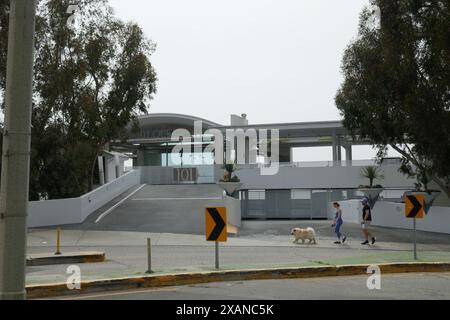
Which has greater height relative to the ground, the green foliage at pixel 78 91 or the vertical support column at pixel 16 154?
the green foliage at pixel 78 91

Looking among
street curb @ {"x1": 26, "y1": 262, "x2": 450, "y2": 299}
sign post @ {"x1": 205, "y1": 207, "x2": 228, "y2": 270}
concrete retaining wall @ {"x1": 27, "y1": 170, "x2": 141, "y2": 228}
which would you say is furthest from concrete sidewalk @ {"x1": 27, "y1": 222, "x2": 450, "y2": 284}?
concrete retaining wall @ {"x1": 27, "y1": 170, "x2": 141, "y2": 228}

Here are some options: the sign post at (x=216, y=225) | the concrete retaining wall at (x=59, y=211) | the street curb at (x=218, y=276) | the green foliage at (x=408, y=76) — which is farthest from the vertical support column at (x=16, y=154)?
the concrete retaining wall at (x=59, y=211)

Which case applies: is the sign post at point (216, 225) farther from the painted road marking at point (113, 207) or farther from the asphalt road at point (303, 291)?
the painted road marking at point (113, 207)

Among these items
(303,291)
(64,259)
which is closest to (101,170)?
(64,259)

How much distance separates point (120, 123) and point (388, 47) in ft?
52.8

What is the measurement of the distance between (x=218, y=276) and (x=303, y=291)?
208cm

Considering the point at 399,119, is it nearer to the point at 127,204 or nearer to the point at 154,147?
the point at 127,204

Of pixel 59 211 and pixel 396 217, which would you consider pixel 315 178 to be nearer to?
pixel 396 217

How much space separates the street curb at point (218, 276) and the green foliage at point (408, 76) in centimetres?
989

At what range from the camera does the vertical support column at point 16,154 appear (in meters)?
4.95

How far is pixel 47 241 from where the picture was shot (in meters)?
20.4

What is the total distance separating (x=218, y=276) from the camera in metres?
10.8

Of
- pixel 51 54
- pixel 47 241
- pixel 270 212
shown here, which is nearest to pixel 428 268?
pixel 47 241
